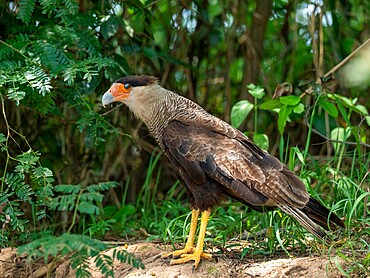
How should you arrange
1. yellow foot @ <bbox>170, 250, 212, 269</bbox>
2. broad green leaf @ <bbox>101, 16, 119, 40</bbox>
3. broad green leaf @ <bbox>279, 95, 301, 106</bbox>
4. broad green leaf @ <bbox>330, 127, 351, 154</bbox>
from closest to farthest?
yellow foot @ <bbox>170, 250, 212, 269</bbox> → broad green leaf @ <bbox>279, 95, 301, 106</bbox> → broad green leaf @ <bbox>101, 16, 119, 40</bbox> → broad green leaf @ <bbox>330, 127, 351, 154</bbox>

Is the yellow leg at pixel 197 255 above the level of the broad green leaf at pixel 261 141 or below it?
below

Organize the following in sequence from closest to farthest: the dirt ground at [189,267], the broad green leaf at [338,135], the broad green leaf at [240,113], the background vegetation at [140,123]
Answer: the dirt ground at [189,267], the background vegetation at [140,123], the broad green leaf at [240,113], the broad green leaf at [338,135]

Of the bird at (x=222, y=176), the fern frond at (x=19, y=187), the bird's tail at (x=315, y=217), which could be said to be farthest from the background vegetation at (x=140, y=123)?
the bird at (x=222, y=176)

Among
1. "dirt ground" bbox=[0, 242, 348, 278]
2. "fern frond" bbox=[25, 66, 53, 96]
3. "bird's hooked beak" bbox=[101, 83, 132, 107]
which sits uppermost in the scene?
"fern frond" bbox=[25, 66, 53, 96]

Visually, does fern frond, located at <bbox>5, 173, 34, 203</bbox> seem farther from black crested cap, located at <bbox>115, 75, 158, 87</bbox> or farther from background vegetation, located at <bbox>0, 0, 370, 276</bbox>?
black crested cap, located at <bbox>115, 75, 158, 87</bbox>

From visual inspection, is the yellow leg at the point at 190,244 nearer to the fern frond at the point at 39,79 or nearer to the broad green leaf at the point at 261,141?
the broad green leaf at the point at 261,141

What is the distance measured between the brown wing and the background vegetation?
32 centimetres

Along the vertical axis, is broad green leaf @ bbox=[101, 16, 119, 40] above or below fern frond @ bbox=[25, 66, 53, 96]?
above

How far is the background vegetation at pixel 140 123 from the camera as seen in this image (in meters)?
4.79

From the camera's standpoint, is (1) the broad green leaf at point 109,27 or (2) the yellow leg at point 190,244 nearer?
(2) the yellow leg at point 190,244

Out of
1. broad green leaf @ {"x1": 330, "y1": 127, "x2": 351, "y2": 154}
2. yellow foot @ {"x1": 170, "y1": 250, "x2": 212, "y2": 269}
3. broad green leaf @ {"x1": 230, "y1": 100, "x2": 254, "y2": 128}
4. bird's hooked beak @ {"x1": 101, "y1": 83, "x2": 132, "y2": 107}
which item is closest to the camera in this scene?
yellow foot @ {"x1": 170, "y1": 250, "x2": 212, "y2": 269}

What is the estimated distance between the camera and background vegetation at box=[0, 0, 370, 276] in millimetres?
4785

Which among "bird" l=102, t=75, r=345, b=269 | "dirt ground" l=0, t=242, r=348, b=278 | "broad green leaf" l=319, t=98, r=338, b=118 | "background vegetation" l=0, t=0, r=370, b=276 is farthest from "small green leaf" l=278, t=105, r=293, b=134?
"dirt ground" l=0, t=242, r=348, b=278

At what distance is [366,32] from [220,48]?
1.77m
